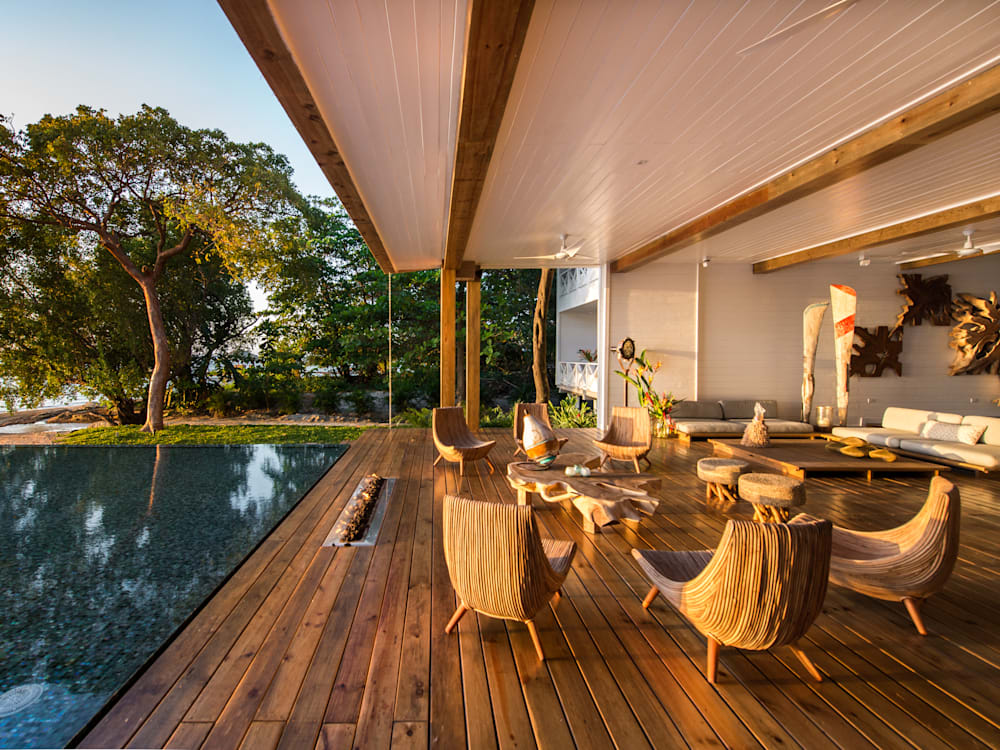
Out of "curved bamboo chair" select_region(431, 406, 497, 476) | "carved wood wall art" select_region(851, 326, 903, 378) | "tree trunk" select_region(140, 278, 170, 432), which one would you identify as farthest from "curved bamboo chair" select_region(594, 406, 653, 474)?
"tree trunk" select_region(140, 278, 170, 432)

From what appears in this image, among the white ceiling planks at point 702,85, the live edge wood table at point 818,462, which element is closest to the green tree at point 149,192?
the white ceiling planks at point 702,85

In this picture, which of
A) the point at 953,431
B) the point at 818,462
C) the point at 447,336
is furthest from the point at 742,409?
the point at 447,336

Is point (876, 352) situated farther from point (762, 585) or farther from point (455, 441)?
point (762, 585)

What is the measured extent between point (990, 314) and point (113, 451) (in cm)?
1608

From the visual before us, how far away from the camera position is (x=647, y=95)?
327 cm

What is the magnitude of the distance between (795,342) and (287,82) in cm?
1016

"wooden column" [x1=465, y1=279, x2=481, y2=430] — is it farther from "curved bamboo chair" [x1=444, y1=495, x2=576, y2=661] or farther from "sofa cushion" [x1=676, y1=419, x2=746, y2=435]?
"curved bamboo chair" [x1=444, y1=495, x2=576, y2=661]

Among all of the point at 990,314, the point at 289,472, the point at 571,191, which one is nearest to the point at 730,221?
the point at 571,191

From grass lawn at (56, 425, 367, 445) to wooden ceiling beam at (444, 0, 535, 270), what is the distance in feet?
27.7

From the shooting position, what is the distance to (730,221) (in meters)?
6.01

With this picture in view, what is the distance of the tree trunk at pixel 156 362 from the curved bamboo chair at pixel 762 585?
12688mm

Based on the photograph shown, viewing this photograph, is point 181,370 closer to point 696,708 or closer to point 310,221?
point 310,221

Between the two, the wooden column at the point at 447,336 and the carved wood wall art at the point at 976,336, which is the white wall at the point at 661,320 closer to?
the wooden column at the point at 447,336

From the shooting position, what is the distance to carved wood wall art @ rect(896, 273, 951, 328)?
1001 cm
